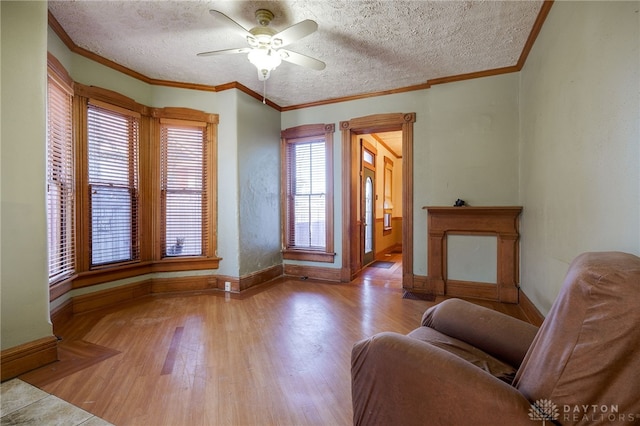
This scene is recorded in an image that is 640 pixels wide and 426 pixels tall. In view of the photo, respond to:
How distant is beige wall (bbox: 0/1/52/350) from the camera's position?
1.92 meters

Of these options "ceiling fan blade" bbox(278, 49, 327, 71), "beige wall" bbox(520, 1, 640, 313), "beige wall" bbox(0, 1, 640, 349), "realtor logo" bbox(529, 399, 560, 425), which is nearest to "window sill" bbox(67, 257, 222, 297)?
"beige wall" bbox(0, 1, 640, 349)

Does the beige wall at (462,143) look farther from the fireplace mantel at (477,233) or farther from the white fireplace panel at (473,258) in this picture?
the white fireplace panel at (473,258)

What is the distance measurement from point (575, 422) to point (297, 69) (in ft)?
12.6

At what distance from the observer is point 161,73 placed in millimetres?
3711

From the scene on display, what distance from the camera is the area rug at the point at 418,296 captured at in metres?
3.77

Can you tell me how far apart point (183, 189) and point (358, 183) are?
2703 mm

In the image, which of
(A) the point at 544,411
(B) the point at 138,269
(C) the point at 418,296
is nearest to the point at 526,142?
(C) the point at 418,296

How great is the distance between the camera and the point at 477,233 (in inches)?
146

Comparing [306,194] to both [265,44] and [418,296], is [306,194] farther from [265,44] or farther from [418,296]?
[265,44]

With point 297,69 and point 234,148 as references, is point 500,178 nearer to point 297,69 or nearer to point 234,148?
point 297,69

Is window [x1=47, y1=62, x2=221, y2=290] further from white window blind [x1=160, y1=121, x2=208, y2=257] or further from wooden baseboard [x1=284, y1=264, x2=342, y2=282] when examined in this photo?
wooden baseboard [x1=284, y1=264, x2=342, y2=282]

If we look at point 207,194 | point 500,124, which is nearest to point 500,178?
point 500,124

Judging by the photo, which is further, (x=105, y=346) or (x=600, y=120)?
(x=105, y=346)

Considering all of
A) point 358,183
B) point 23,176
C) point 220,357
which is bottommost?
point 220,357
